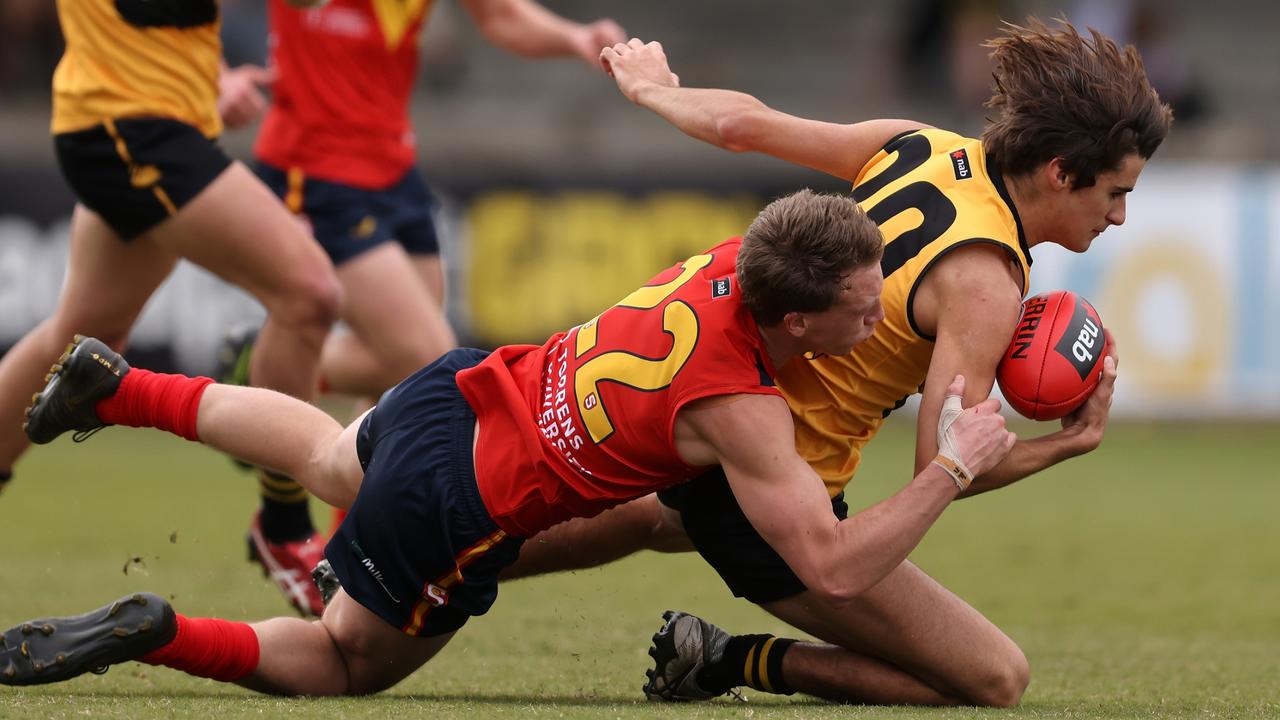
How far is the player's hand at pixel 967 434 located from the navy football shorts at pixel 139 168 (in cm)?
269

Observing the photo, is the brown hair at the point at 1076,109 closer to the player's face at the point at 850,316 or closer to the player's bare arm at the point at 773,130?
the player's bare arm at the point at 773,130

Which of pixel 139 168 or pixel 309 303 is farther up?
pixel 139 168

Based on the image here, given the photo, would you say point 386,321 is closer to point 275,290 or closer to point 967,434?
point 275,290

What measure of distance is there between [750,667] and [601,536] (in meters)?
0.57

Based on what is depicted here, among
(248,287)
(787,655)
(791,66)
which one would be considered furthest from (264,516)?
(791,66)

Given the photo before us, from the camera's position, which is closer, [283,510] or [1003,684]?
[1003,684]

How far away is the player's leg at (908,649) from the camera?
15.4 feet

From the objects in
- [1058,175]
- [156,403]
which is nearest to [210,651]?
[156,403]

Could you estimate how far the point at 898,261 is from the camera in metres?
4.45

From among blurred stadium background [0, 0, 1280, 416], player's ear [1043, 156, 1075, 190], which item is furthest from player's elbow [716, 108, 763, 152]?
blurred stadium background [0, 0, 1280, 416]

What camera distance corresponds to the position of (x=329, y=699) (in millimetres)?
4613

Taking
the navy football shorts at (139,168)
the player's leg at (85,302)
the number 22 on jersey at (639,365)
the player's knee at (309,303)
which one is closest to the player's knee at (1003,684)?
the number 22 on jersey at (639,365)

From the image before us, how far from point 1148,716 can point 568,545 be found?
164 cm

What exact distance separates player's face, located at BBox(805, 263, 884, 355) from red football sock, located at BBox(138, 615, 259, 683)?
1.63 metres
